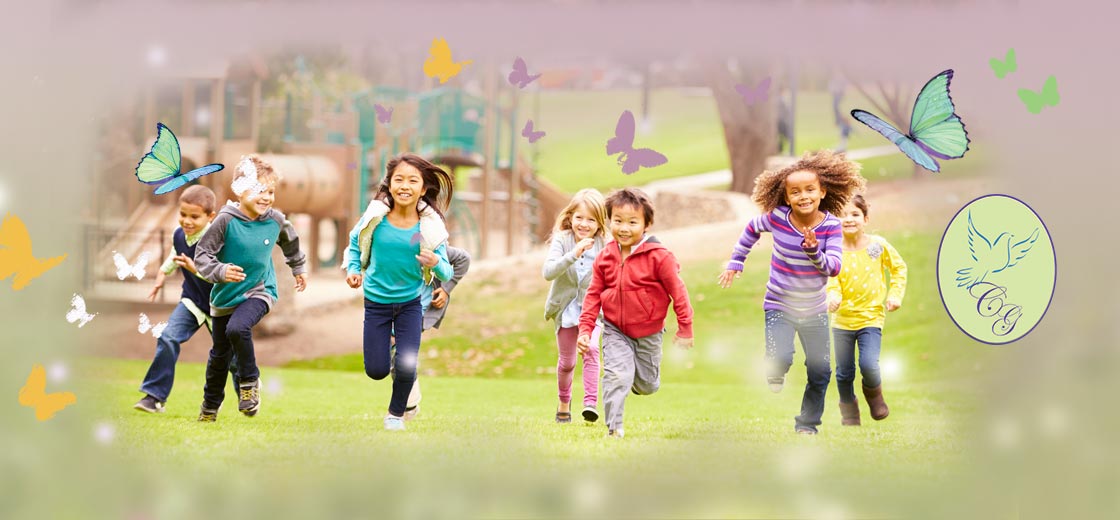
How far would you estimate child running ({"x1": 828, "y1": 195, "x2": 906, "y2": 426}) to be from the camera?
7527 millimetres

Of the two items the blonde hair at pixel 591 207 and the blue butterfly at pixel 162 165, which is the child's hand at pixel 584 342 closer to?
the blonde hair at pixel 591 207

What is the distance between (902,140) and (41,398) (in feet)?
17.4

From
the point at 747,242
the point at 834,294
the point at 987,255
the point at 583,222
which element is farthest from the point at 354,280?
the point at 987,255

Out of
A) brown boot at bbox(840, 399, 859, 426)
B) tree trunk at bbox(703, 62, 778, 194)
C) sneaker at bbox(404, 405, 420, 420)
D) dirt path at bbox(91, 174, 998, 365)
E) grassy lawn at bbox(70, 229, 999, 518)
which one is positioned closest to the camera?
grassy lawn at bbox(70, 229, 999, 518)

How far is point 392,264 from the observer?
711 cm

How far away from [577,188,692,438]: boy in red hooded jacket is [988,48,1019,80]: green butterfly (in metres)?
2.54

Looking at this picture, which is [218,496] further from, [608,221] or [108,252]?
[108,252]

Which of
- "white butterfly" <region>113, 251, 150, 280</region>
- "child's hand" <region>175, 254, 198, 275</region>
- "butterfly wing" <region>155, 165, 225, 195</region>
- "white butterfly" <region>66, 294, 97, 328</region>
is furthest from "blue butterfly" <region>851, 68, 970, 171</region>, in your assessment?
"white butterfly" <region>66, 294, 97, 328</region>

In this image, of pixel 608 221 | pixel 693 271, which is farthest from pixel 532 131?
pixel 693 271

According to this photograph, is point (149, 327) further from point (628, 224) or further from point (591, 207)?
point (628, 224)

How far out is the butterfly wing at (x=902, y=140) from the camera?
724cm

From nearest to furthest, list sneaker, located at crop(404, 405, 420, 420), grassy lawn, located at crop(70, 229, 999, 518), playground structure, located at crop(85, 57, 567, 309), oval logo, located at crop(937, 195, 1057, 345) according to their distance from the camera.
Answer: grassy lawn, located at crop(70, 229, 999, 518), oval logo, located at crop(937, 195, 1057, 345), sneaker, located at crop(404, 405, 420, 420), playground structure, located at crop(85, 57, 567, 309)

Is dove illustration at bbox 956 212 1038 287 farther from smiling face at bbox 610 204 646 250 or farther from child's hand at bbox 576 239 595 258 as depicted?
child's hand at bbox 576 239 595 258

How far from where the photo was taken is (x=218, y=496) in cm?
652
